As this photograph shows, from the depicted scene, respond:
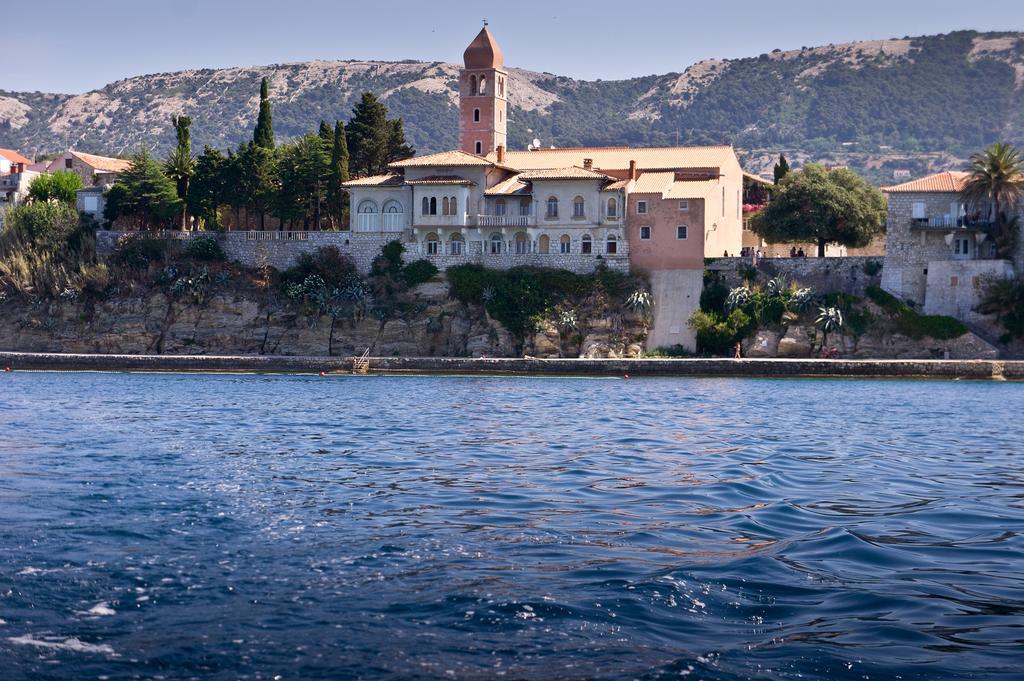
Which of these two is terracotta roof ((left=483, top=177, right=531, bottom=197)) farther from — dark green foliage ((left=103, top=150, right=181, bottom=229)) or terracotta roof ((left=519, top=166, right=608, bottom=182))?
dark green foliage ((left=103, top=150, right=181, bottom=229))

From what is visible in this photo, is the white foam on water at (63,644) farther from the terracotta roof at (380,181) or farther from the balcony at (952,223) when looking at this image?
the terracotta roof at (380,181)

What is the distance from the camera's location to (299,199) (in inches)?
2189

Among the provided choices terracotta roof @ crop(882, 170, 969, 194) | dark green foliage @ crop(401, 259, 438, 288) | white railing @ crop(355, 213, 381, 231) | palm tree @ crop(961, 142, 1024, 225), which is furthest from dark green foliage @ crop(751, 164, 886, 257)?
white railing @ crop(355, 213, 381, 231)

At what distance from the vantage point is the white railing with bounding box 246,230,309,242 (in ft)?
177

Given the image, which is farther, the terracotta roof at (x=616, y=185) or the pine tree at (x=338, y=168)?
the pine tree at (x=338, y=168)

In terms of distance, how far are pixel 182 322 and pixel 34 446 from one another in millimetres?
31939

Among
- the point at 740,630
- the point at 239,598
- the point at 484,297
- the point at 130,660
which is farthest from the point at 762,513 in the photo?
the point at 484,297

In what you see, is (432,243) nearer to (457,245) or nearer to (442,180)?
(457,245)

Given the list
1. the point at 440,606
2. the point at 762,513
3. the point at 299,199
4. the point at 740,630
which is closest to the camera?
the point at 740,630

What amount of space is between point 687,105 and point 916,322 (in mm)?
145180

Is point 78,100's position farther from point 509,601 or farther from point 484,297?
point 509,601

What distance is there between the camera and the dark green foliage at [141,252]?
54469 mm

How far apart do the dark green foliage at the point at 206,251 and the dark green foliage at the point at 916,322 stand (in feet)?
93.2

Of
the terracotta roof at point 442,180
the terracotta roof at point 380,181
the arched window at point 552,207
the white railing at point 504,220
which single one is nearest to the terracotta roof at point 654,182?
the arched window at point 552,207
